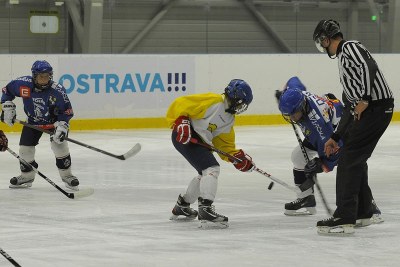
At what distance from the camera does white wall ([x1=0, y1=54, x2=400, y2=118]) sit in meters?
11.8

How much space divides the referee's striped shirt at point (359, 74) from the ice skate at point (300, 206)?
1.01m

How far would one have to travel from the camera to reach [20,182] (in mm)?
7305

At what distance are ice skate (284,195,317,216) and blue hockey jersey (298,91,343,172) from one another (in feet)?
1.15

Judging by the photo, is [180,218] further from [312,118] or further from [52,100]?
[52,100]

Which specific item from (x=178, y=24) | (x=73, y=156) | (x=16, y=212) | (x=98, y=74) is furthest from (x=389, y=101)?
(x=178, y=24)

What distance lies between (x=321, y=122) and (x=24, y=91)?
235 cm

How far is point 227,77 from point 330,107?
23.5 feet

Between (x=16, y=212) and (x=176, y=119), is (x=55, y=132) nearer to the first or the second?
(x=16, y=212)

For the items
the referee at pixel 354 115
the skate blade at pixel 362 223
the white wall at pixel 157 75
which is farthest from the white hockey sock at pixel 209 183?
the white wall at pixel 157 75

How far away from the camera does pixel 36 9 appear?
12102mm

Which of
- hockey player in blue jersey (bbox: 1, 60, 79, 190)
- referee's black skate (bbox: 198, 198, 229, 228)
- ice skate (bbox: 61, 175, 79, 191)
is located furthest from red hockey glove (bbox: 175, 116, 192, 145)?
ice skate (bbox: 61, 175, 79, 191)

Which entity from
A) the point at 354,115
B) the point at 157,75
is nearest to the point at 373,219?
the point at 354,115

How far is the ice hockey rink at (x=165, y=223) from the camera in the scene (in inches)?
180

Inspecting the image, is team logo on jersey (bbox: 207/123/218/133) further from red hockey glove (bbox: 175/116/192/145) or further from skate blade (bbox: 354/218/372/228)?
skate blade (bbox: 354/218/372/228)
